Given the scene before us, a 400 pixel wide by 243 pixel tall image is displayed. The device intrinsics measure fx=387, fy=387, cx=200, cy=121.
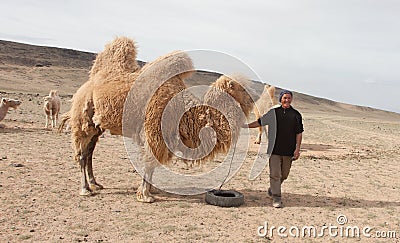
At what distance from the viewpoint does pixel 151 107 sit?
265 inches

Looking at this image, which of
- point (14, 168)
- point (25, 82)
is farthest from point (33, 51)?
point (14, 168)

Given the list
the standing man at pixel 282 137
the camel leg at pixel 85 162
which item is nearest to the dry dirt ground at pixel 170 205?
the camel leg at pixel 85 162

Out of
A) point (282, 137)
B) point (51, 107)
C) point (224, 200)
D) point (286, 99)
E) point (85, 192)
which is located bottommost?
point (85, 192)

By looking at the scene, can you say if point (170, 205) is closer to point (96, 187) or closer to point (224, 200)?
point (224, 200)

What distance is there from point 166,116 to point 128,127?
2.57 feet

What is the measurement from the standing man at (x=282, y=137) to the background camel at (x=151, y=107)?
26.8 inches

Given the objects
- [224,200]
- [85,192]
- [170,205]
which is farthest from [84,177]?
[224,200]

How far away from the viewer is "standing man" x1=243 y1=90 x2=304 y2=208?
718 centimetres

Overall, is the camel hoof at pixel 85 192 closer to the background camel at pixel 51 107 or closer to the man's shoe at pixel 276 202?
the man's shoe at pixel 276 202

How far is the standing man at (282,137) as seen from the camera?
7176 mm

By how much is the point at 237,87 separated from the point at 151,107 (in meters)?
1.55

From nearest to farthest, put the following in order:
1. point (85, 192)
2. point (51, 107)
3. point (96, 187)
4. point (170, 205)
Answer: point (170, 205), point (85, 192), point (96, 187), point (51, 107)

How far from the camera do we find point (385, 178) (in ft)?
A: 33.7

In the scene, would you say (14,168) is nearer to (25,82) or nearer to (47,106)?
(47,106)
